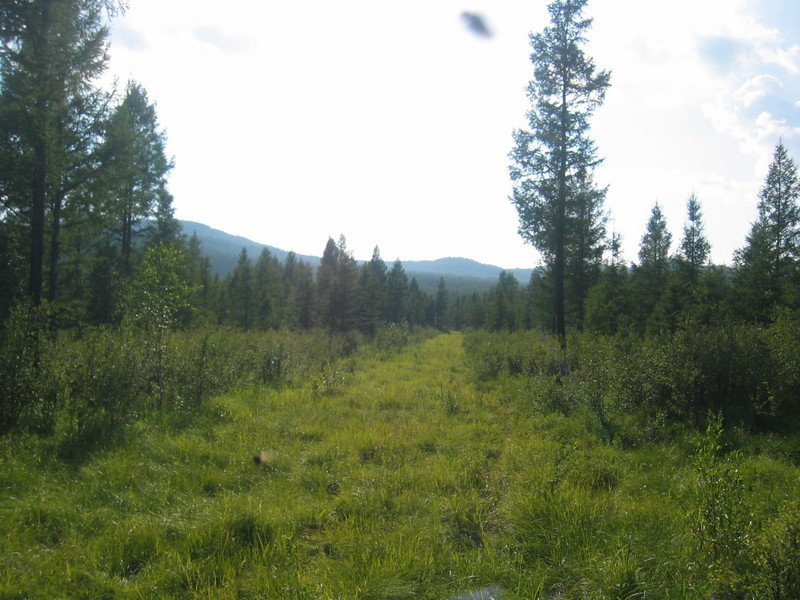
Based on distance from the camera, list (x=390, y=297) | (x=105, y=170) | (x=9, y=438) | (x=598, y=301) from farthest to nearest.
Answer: (x=390, y=297)
(x=598, y=301)
(x=105, y=170)
(x=9, y=438)

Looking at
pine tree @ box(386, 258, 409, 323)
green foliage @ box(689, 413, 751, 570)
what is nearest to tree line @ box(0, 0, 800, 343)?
green foliage @ box(689, 413, 751, 570)

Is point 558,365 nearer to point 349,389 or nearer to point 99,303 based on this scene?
point 349,389

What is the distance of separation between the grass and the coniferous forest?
0.08 feet

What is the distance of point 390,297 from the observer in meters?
57.3

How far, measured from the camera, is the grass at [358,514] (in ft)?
10.6

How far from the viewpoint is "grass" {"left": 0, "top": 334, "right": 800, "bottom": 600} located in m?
3.25

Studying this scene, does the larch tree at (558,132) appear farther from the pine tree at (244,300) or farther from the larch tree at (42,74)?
the pine tree at (244,300)

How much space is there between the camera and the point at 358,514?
439 centimetres

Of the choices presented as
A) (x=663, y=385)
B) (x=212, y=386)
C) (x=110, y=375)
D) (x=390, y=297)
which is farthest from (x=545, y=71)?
(x=390, y=297)

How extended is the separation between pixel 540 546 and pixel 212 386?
A: 24.1 feet

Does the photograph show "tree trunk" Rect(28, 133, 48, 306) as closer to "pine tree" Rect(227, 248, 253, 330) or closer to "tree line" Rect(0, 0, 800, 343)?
"tree line" Rect(0, 0, 800, 343)

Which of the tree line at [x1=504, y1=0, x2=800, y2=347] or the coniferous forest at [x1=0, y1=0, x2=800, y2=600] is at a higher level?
the tree line at [x1=504, y1=0, x2=800, y2=347]

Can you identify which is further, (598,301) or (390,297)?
(390,297)

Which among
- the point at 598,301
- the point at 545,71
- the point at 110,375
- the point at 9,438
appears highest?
the point at 545,71
